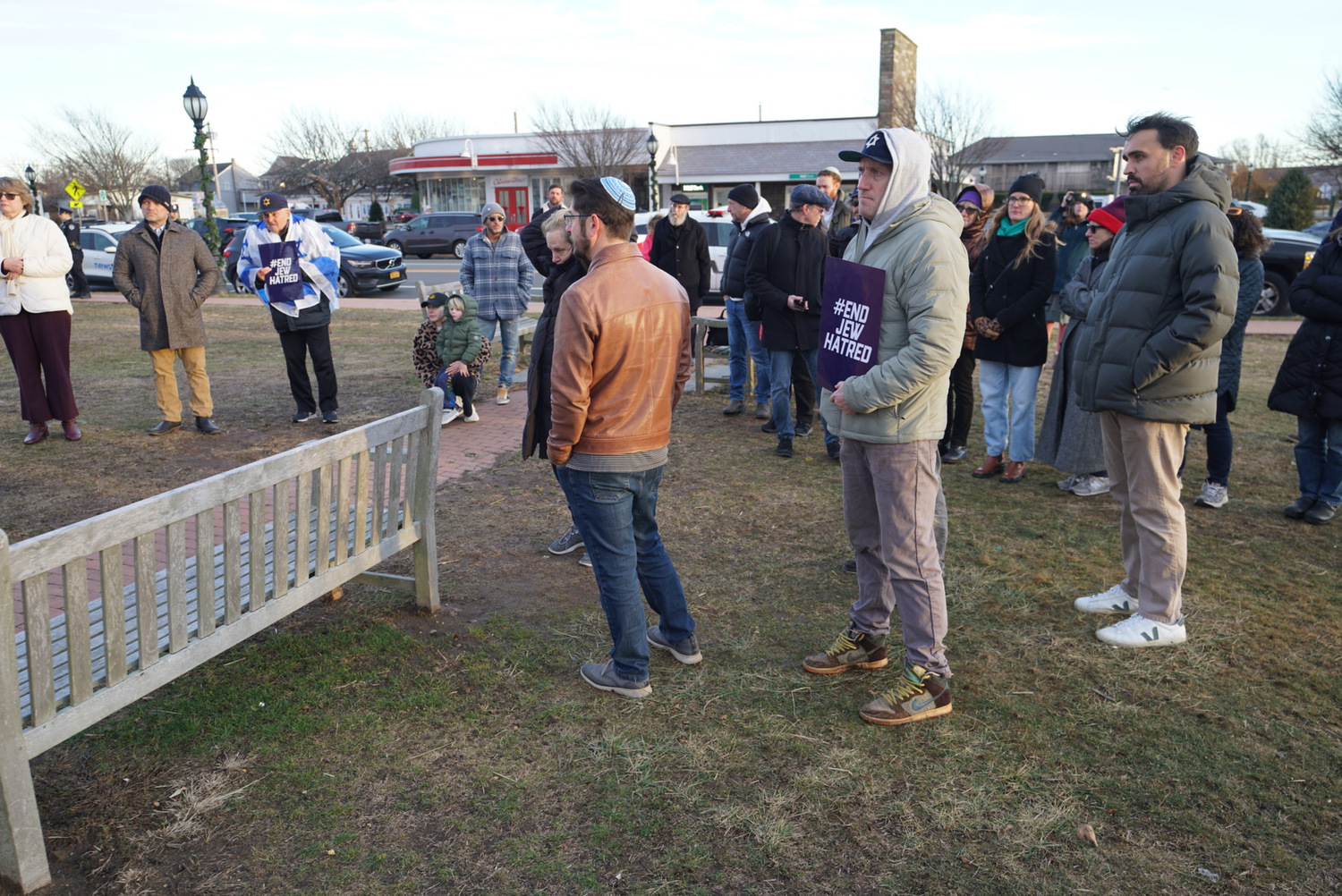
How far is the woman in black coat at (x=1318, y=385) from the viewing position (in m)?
5.29

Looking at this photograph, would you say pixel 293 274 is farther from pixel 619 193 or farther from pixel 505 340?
pixel 619 193

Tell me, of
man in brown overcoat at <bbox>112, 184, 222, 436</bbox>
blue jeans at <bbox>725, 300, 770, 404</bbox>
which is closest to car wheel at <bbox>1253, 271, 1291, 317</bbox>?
blue jeans at <bbox>725, 300, 770, 404</bbox>

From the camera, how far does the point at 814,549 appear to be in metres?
5.14

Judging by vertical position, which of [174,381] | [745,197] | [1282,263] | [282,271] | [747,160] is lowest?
[174,381]

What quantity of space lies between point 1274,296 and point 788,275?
40.1ft

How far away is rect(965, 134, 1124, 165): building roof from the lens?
72.4m

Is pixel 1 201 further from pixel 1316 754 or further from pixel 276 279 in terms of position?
pixel 1316 754

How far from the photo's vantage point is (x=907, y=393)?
311cm

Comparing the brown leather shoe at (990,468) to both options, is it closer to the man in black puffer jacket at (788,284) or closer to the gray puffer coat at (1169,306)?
the man in black puffer jacket at (788,284)

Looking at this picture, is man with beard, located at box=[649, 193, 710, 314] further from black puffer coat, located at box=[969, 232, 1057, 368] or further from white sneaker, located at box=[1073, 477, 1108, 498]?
white sneaker, located at box=[1073, 477, 1108, 498]

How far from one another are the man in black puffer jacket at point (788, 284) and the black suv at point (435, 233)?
91.8 ft

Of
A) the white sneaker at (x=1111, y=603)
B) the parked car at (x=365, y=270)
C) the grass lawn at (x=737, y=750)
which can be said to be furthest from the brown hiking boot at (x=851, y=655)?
the parked car at (x=365, y=270)

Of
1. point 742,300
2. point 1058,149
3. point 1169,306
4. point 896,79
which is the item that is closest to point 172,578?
point 1169,306

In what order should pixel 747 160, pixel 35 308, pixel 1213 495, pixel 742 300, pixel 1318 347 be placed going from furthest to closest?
pixel 747 160
pixel 742 300
pixel 35 308
pixel 1213 495
pixel 1318 347
